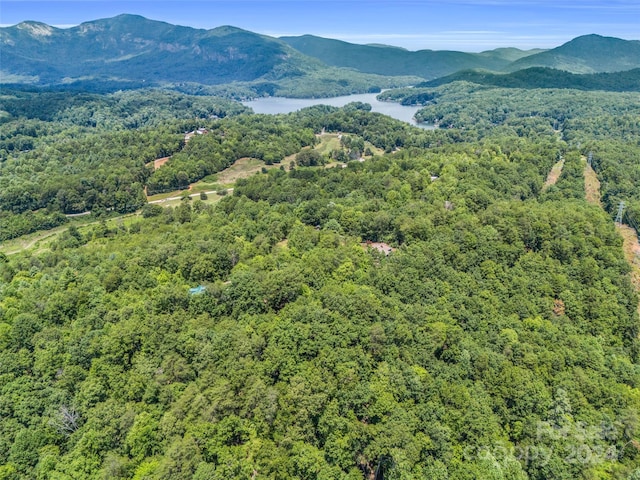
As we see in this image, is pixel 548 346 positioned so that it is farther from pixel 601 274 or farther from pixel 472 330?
pixel 601 274

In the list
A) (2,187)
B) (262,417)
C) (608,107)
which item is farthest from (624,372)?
(608,107)

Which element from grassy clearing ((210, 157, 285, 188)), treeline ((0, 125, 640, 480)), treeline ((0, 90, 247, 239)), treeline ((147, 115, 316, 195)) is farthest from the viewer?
grassy clearing ((210, 157, 285, 188))

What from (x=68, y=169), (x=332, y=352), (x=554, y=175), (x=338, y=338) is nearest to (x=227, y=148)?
(x=68, y=169)

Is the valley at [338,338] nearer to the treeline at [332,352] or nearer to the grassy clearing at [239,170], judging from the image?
the treeline at [332,352]

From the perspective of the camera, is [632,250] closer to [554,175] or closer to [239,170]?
[554,175]

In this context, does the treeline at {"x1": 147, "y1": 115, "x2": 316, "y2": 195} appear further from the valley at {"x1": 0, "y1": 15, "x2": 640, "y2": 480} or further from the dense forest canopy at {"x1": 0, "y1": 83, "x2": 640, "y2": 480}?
the valley at {"x1": 0, "y1": 15, "x2": 640, "y2": 480}

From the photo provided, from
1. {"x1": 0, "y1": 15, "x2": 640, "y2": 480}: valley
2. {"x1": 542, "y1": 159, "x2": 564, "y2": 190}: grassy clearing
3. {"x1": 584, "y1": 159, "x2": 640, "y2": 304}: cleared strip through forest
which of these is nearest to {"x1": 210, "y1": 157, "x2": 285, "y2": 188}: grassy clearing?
{"x1": 0, "y1": 15, "x2": 640, "y2": 480}: valley
